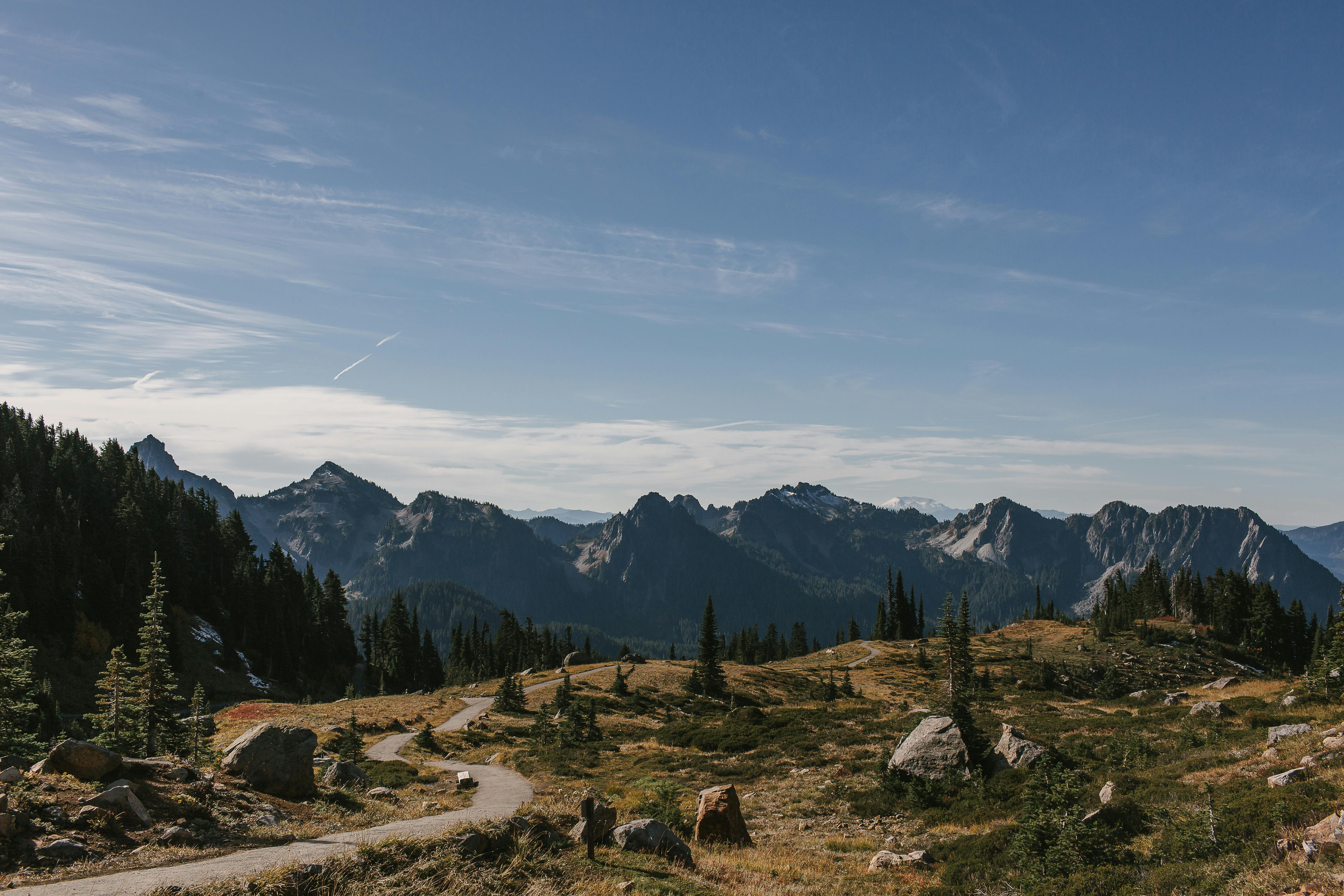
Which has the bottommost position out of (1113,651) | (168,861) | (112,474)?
(1113,651)

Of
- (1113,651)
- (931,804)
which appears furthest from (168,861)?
Result: (1113,651)

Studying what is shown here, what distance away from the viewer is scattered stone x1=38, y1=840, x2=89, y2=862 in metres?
13.1

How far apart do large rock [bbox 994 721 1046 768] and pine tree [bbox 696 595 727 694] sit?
1889 inches

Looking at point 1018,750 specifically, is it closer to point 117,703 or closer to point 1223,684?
point 1223,684

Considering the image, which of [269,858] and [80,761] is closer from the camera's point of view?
[269,858]

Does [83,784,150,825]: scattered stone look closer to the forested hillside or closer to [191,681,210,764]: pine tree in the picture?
[191,681,210,764]: pine tree

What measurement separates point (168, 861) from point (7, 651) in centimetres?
2247

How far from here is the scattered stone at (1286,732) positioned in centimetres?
2408

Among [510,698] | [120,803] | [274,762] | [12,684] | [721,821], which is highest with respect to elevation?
[12,684]

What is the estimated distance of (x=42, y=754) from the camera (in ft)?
107

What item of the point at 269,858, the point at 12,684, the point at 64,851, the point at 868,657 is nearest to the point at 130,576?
the point at 12,684

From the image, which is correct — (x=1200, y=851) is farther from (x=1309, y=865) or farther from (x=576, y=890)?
(x=576, y=890)

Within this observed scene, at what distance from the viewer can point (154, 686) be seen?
3155 cm

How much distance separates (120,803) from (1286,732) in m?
39.0
